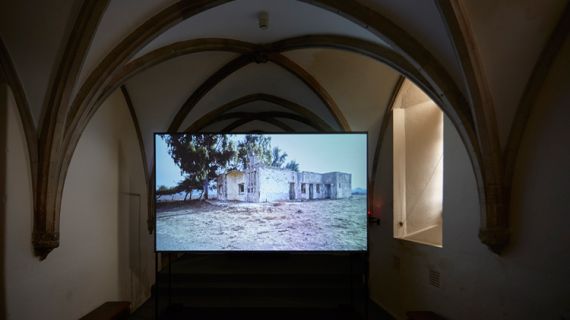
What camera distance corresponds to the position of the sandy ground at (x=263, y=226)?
4.18 m

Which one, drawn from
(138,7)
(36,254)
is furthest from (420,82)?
(36,254)

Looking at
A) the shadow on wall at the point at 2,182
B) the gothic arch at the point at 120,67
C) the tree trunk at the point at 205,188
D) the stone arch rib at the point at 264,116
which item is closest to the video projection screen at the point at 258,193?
the tree trunk at the point at 205,188

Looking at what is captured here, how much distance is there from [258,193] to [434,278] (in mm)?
2094

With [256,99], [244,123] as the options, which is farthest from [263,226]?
[244,123]

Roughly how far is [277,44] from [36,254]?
3.51 m

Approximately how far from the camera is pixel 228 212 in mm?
4191

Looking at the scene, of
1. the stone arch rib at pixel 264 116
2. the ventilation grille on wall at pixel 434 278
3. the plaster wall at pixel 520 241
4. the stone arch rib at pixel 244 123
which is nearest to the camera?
the plaster wall at pixel 520 241

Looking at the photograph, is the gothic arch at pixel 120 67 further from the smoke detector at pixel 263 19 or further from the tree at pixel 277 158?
the tree at pixel 277 158

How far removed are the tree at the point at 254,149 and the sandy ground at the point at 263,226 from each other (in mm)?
484

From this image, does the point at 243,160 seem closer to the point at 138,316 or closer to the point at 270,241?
the point at 270,241

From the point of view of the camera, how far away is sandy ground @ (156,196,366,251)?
4176mm

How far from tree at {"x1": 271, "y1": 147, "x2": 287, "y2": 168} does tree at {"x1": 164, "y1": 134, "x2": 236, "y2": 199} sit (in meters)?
0.44

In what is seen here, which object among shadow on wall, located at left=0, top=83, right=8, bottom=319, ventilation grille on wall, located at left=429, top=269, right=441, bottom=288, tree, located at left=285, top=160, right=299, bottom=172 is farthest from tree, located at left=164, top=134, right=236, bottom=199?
ventilation grille on wall, located at left=429, top=269, right=441, bottom=288

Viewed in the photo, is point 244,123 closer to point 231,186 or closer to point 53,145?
point 231,186
